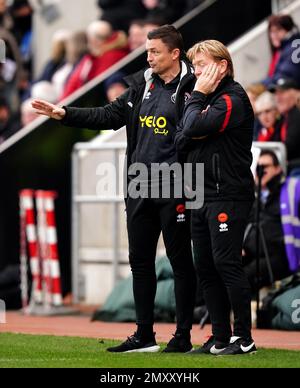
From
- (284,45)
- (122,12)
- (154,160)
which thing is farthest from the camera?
(122,12)

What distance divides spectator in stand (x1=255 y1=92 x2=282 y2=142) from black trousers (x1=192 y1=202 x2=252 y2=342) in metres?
4.84

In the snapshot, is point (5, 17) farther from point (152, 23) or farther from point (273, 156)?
point (273, 156)

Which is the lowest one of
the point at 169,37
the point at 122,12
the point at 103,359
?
the point at 103,359

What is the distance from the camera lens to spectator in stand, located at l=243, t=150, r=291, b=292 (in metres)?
12.0

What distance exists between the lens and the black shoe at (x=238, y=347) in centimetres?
864

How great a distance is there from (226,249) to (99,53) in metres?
8.91

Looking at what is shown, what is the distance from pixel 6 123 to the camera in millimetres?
17781

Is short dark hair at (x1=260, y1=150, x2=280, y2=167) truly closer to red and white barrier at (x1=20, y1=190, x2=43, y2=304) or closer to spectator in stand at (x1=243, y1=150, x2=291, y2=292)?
spectator in stand at (x1=243, y1=150, x2=291, y2=292)

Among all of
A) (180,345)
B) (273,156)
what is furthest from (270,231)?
(180,345)

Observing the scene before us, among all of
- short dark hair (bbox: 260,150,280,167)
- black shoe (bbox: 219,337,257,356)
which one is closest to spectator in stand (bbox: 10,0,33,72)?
short dark hair (bbox: 260,150,280,167)

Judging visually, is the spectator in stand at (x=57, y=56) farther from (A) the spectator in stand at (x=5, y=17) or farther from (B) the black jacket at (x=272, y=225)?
(B) the black jacket at (x=272, y=225)

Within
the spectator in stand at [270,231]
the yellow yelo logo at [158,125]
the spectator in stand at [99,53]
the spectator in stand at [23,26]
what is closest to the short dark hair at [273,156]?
the spectator in stand at [270,231]
